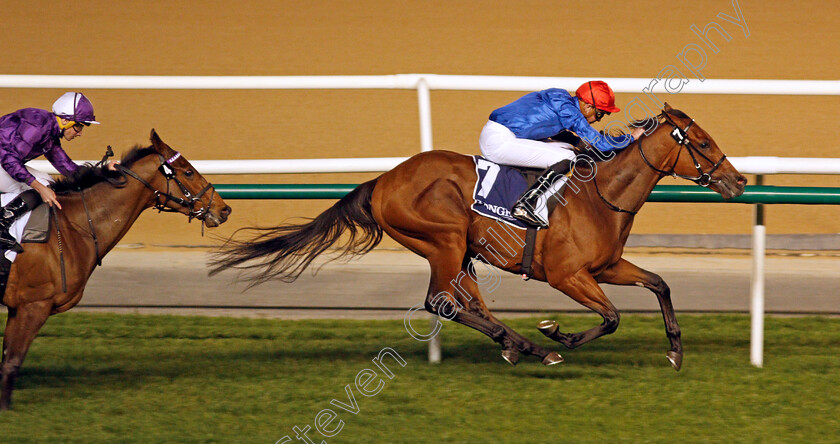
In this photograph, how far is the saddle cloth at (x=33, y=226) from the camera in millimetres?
4062

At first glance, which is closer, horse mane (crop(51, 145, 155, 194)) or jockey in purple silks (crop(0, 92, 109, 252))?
jockey in purple silks (crop(0, 92, 109, 252))

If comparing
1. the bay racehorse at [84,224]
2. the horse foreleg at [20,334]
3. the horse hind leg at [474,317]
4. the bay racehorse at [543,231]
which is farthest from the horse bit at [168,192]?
the horse hind leg at [474,317]

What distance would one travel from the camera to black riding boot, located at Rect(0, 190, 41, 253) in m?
4.02

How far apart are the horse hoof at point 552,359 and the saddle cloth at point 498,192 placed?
1.98 ft

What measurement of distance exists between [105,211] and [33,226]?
31cm

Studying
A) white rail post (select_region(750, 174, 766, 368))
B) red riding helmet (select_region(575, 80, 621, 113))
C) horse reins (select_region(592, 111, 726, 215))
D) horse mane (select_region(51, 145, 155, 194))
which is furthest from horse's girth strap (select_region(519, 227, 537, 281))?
horse mane (select_region(51, 145, 155, 194))

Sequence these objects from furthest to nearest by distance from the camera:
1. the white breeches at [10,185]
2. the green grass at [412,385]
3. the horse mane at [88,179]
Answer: the horse mane at [88,179], the white breeches at [10,185], the green grass at [412,385]

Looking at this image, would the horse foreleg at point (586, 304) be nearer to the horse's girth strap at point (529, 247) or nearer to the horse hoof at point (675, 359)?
the horse's girth strap at point (529, 247)

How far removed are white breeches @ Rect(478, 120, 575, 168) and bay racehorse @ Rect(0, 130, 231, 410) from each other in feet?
4.26

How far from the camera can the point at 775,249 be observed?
7.82m

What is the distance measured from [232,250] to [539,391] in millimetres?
1605

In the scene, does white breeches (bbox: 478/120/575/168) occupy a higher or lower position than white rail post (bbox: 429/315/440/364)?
higher

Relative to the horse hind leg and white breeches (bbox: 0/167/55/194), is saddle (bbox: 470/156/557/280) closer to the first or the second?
the horse hind leg

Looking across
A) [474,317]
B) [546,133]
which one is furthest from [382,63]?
[474,317]
